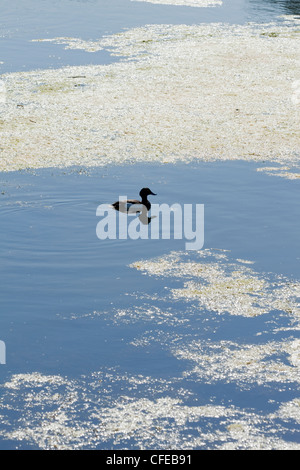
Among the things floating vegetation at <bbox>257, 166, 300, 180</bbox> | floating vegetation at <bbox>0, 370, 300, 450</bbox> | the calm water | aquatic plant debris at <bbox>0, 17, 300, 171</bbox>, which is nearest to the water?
floating vegetation at <bbox>0, 370, 300, 450</bbox>

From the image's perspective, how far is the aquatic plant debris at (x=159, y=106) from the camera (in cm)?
1100

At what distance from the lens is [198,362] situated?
5840 mm

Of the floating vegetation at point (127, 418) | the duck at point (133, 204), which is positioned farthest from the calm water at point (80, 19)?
the floating vegetation at point (127, 418)

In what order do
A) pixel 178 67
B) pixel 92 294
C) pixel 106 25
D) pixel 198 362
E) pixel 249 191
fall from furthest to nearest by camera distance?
pixel 106 25, pixel 178 67, pixel 249 191, pixel 92 294, pixel 198 362

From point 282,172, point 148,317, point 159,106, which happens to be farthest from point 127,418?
point 159,106

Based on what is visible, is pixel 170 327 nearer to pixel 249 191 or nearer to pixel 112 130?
pixel 249 191

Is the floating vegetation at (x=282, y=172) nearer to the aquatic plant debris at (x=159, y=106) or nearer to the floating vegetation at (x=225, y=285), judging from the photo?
the aquatic plant debris at (x=159, y=106)

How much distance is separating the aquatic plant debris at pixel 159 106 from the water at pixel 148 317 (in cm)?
70

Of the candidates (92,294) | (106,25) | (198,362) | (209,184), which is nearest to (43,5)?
(106,25)

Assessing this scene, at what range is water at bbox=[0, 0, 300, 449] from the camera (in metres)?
5.08

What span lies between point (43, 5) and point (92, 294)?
17048 mm

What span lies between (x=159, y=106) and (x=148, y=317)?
719cm

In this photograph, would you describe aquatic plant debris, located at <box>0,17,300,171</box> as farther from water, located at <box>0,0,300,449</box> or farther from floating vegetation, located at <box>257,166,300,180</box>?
water, located at <box>0,0,300,449</box>

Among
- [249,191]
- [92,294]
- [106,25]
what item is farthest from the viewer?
[106,25]
